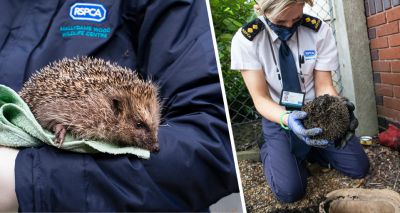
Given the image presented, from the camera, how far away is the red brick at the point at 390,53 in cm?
72

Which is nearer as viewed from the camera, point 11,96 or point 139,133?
point 11,96

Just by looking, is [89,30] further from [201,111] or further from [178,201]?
[178,201]

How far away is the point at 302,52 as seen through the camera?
0.79m

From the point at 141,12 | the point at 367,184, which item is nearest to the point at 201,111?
the point at 141,12

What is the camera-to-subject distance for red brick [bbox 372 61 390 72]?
756mm

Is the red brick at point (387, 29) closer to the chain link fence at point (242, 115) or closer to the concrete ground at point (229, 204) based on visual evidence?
the chain link fence at point (242, 115)

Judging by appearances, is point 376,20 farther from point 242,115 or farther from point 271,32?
point 242,115

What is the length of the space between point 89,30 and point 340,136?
0.59 m

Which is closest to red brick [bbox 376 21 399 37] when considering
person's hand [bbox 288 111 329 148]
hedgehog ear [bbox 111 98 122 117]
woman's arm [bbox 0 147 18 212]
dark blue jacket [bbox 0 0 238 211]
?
person's hand [bbox 288 111 329 148]

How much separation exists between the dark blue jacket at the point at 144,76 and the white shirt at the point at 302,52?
12 centimetres

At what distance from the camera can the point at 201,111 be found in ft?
2.29

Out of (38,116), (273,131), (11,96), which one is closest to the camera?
(11,96)

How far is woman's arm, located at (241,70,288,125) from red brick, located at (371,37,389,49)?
23 cm

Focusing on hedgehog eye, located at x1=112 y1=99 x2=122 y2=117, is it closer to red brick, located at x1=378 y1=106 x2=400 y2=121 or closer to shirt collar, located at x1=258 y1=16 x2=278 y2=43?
shirt collar, located at x1=258 y1=16 x2=278 y2=43
